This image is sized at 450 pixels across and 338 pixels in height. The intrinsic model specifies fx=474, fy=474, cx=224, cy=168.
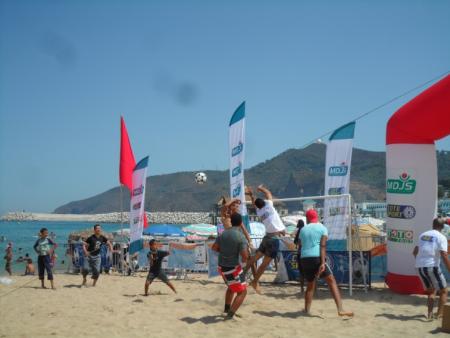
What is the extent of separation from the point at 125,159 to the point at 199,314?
8.42 metres

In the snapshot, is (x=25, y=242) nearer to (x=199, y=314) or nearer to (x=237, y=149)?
(x=237, y=149)

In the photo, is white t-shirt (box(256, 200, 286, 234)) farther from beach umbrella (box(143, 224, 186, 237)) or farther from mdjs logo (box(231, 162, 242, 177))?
beach umbrella (box(143, 224, 186, 237))

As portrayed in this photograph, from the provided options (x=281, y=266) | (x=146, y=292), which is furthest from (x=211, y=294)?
(x=281, y=266)

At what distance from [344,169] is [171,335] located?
7.64 metres

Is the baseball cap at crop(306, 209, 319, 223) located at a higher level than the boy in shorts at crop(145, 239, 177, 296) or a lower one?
higher

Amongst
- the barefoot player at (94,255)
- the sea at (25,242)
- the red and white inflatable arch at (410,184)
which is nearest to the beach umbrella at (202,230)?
the sea at (25,242)

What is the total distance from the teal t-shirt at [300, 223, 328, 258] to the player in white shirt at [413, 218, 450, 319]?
1414 millimetres

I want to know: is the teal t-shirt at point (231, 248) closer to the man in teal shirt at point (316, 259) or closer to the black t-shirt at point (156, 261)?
the man in teal shirt at point (316, 259)

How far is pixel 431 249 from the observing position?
6.77 metres

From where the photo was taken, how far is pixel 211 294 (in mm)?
9406

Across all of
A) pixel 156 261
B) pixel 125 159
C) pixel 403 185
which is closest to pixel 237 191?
pixel 156 261

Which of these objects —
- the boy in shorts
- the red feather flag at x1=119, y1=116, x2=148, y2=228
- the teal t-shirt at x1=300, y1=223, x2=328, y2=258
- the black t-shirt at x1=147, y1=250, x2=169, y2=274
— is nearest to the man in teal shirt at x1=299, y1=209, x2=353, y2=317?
the teal t-shirt at x1=300, y1=223, x2=328, y2=258

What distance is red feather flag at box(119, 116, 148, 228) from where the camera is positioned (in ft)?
48.3

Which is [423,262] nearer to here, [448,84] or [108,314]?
[448,84]
